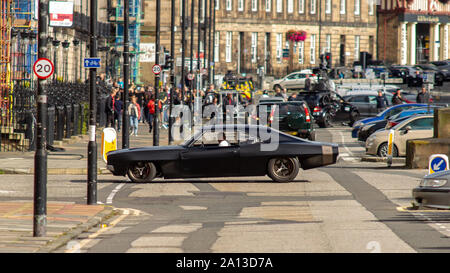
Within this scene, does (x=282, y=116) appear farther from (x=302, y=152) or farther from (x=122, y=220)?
(x=122, y=220)

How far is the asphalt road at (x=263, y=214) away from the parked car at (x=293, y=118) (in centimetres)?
891

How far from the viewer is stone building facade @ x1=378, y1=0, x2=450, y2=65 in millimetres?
133000

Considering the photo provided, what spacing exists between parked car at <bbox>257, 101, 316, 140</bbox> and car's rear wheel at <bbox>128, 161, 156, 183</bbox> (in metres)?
13.9

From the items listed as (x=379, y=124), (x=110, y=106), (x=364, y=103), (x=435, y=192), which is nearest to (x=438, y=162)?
(x=435, y=192)

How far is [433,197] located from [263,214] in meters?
2.79

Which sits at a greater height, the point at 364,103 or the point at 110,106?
the point at 364,103

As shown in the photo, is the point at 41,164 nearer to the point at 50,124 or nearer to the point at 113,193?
the point at 113,193

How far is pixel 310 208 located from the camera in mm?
18594

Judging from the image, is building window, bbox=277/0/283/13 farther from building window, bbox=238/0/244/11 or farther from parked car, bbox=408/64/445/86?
parked car, bbox=408/64/445/86

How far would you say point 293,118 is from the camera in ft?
123

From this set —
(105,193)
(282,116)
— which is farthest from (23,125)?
(105,193)

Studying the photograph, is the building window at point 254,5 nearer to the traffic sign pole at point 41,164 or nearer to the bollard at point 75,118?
the bollard at point 75,118

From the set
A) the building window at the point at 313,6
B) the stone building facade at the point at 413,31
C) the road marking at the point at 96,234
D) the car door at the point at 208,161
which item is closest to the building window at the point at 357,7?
the stone building facade at the point at 413,31
